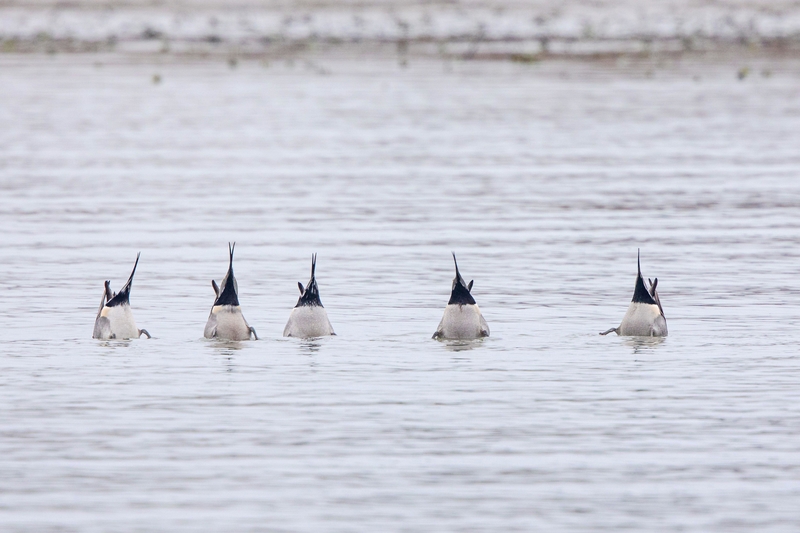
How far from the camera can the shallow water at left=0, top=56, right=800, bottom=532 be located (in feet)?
31.2

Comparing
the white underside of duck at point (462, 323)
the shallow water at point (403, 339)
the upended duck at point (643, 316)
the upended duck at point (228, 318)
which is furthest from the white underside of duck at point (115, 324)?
the upended duck at point (643, 316)

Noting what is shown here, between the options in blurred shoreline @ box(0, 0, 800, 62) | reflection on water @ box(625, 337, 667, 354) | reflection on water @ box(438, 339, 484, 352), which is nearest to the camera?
reflection on water @ box(625, 337, 667, 354)

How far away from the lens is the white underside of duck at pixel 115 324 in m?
13.7

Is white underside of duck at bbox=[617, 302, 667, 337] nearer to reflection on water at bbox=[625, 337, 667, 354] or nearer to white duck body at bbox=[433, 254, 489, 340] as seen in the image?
reflection on water at bbox=[625, 337, 667, 354]

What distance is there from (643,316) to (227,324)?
354 cm

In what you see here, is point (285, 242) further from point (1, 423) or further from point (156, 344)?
point (1, 423)

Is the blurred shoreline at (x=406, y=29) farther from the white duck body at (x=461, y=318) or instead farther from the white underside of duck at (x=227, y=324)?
the white underside of duck at (x=227, y=324)

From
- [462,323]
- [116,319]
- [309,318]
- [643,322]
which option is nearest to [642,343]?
[643,322]

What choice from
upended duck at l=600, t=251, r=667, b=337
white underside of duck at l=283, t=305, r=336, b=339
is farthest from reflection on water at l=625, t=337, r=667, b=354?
white underside of duck at l=283, t=305, r=336, b=339

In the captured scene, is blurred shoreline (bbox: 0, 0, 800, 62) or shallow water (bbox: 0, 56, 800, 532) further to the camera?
blurred shoreline (bbox: 0, 0, 800, 62)

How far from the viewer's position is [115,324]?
13766mm

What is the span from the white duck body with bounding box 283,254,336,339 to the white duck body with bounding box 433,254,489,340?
0.98 meters

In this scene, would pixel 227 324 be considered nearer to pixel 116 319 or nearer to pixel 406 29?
pixel 116 319

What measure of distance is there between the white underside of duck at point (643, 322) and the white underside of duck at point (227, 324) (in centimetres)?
325
